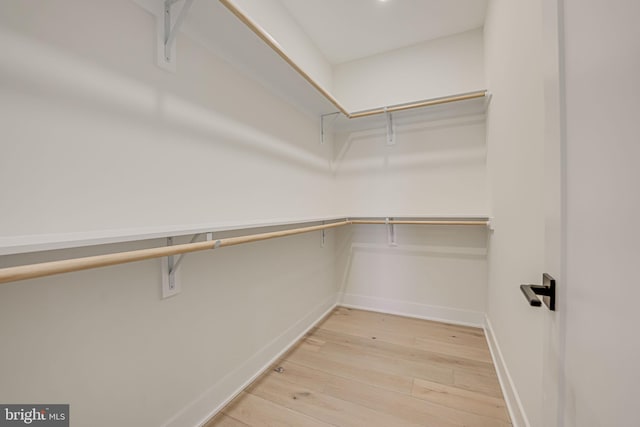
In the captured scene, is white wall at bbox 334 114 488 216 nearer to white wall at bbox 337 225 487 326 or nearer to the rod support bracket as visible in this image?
white wall at bbox 337 225 487 326

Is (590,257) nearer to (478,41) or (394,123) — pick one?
(394,123)

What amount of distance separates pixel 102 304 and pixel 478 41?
291cm

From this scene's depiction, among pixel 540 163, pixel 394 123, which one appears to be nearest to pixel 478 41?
pixel 394 123

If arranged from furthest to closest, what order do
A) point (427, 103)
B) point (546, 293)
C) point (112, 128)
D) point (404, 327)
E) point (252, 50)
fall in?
point (404, 327) < point (427, 103) < point (252, 50) < point (112, 128) < point (546, 293)

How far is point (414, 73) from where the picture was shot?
7.48 feet

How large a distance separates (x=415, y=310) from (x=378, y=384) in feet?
3.36

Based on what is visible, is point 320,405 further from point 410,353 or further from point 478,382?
point 478,382

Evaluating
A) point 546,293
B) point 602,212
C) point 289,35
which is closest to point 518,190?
point 546,293

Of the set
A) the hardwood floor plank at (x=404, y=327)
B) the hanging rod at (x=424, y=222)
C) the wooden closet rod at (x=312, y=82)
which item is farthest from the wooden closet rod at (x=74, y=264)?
the hardwood floor plank at (x=404, y=327)

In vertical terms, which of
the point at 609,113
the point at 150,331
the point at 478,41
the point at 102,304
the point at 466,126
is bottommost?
the point at 150,331

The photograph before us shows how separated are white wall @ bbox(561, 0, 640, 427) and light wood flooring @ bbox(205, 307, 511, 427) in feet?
3.35

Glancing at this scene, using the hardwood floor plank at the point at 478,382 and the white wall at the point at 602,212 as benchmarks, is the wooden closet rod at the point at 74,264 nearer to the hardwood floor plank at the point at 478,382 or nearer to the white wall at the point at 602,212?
the white wall at the point at 602,212

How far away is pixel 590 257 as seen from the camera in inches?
16.1

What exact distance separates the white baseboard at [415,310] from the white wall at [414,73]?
6.07 ft
